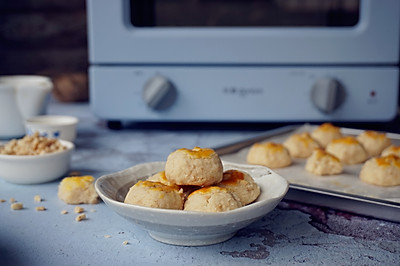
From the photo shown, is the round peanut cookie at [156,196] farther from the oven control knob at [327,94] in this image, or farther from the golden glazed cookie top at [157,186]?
the oven control knob at [327,94]

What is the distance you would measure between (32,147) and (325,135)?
1.84 feet

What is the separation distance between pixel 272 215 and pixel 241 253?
127 millimetres

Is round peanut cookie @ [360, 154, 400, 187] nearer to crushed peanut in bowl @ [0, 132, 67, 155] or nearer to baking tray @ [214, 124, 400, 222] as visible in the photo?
baking tray @ [214, 124, 400, 222]

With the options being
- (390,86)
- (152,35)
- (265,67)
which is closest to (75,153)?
(152,35)

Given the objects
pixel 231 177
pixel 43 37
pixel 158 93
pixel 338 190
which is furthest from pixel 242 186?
pixel 43 37

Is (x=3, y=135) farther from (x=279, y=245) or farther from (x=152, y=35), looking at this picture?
(x=279, y=245)

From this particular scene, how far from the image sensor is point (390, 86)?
1149 millimetres

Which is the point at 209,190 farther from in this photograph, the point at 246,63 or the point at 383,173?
the point at 246,63

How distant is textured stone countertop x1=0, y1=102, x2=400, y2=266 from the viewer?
57 centimetres

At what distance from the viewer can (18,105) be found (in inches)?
44.1

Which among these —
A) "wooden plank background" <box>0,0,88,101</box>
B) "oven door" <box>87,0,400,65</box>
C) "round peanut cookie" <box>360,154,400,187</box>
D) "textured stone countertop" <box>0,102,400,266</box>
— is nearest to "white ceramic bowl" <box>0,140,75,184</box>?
"textured stone countertop" <box>0,102,400,266</box>

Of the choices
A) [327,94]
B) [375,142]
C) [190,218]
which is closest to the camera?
[190,218]

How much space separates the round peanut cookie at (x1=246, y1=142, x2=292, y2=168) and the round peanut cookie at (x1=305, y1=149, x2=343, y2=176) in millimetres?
57

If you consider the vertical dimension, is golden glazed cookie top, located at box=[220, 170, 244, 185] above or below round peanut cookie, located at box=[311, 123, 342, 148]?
above
